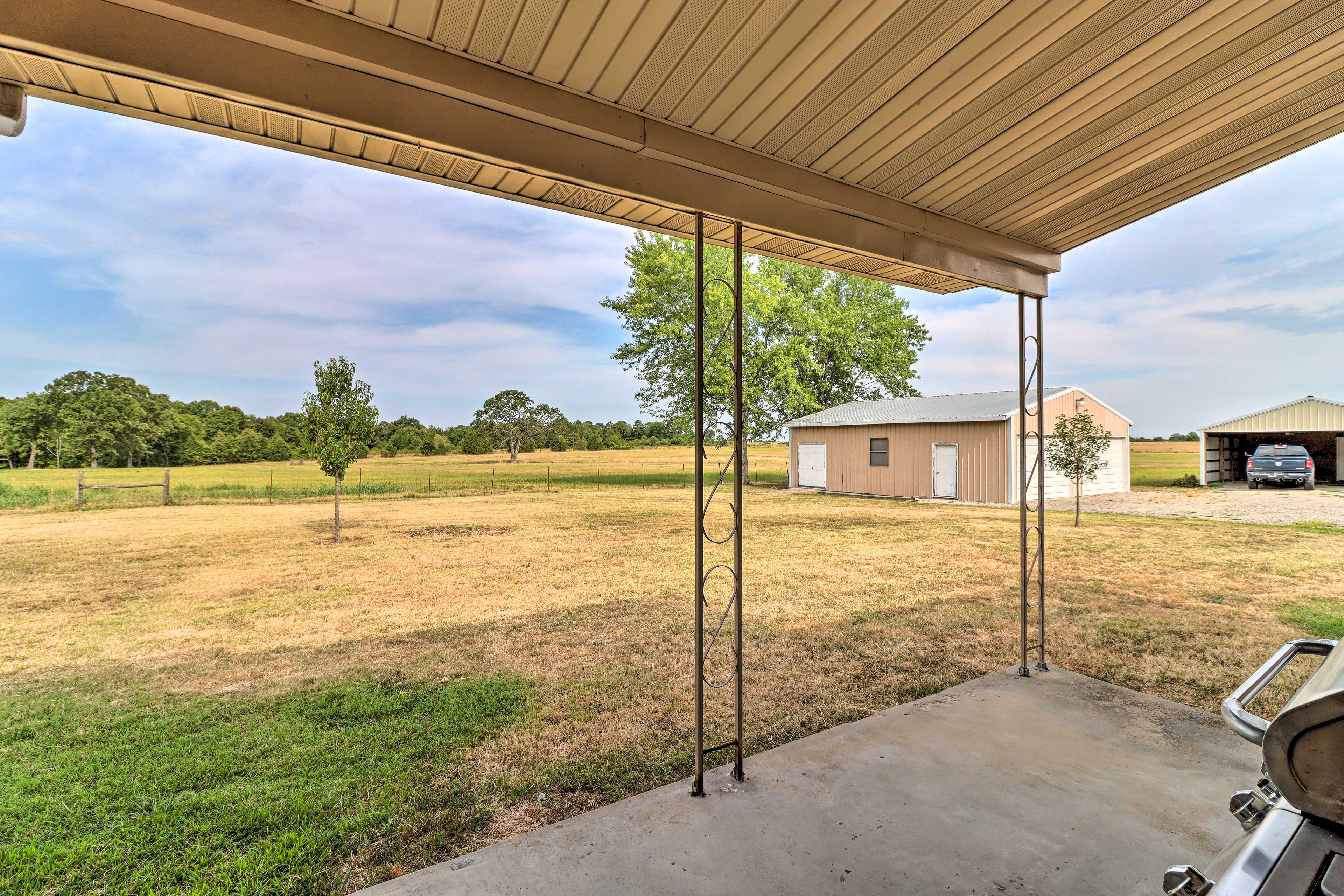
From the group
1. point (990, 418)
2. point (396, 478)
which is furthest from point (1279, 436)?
point (396, 478)

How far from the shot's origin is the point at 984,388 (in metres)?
14.9

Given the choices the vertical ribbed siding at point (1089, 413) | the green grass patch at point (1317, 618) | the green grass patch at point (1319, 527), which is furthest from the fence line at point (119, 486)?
the green grass patch at point (1319, 527)

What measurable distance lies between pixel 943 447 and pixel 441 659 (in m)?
12.2

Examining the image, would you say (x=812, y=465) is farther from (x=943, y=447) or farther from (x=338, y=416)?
(x=338, y=416)

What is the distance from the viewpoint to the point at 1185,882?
2.72 ft

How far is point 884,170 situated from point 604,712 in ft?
9.81

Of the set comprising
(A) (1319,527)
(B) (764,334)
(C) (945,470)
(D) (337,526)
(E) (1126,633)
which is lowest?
(E) (1126,633)

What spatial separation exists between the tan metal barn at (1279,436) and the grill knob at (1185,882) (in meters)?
19.8

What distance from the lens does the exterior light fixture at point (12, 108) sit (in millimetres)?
1225

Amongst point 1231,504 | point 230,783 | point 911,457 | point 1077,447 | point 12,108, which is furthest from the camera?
point 911,457

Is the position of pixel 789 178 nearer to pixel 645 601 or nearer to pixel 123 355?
pixel 645 601

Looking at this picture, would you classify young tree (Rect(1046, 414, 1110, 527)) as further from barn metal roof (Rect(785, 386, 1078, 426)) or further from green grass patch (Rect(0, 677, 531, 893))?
green grass patch (Rect(0, 677, 531, 893))

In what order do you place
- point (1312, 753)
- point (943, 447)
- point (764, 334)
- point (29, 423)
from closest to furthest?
point (1312, 753) → point (29, 423) → point (943, 447) → point (764, 334)

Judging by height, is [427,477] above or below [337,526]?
above
